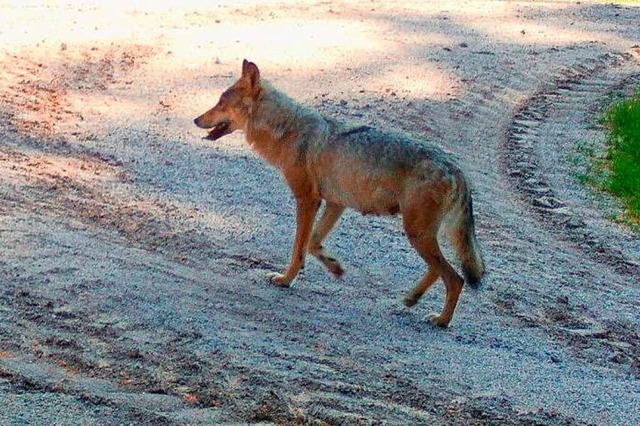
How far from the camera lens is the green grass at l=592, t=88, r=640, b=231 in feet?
40.5

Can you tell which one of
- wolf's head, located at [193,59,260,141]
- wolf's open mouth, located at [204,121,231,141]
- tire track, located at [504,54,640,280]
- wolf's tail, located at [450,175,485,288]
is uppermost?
wolf's head, located at [193,59,260,141]

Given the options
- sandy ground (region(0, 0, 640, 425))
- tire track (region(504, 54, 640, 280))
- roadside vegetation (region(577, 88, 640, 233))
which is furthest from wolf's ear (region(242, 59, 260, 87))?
roadside vegetation (region(577, 88, 640, 233))

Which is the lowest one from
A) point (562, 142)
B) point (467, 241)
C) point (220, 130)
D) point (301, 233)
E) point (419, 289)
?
point (562, 142)

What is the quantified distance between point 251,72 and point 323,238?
4.28 feet

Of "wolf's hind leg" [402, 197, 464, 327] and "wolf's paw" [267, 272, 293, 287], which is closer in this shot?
"wolf's hind leg" [402, 197, 464, 327]

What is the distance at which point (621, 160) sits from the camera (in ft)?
44.9

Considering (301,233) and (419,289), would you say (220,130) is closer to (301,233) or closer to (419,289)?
(301,233)

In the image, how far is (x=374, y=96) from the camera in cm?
1442

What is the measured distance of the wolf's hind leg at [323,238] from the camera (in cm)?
835

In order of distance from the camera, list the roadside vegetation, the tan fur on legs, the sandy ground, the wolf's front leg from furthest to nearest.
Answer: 1. the roadside vegetation
2. the wolf's front leg
3. the tan fur on legs
4. the sandy ground

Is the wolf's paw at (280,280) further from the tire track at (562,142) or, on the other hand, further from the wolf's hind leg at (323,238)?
the tire track at (562,142)

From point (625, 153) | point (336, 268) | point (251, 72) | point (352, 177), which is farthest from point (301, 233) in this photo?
point (625, 153)

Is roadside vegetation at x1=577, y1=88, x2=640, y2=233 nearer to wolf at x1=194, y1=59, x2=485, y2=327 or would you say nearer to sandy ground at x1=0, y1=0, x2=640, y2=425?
sandy ground at x1=0, y1=0, x2=640, y2=425

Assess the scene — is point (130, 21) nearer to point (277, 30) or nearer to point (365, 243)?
point (277, 30)
